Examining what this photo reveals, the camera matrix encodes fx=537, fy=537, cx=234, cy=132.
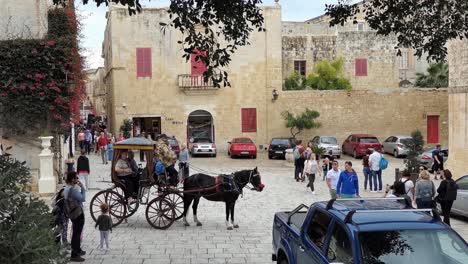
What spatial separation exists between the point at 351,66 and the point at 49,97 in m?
29.6

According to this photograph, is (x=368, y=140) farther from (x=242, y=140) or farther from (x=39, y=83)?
(x=39, y=83)

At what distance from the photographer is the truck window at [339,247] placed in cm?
588

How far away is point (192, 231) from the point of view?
40.7ft

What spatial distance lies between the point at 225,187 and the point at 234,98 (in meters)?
22.3

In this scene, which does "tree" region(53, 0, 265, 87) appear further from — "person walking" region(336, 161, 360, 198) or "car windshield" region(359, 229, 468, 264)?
"car windshield" region(359, 229, 468, 264)

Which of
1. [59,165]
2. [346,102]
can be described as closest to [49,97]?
[59,165]

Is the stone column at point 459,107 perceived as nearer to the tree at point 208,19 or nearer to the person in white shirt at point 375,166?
the person in white shirt at point 375,166

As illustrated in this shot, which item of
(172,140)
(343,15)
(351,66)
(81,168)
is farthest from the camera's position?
(351,66)

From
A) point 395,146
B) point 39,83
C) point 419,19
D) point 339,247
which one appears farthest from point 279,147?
point 339,247

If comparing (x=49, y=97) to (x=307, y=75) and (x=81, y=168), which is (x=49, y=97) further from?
(x=307, y=75)

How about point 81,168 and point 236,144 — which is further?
point 236,144

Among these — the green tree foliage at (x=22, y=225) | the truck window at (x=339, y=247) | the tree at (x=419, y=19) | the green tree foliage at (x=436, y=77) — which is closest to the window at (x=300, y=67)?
the green tree foliage at (x=436, y=77)

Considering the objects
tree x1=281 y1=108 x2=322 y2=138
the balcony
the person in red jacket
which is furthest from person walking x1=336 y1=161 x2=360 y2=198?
the balcony

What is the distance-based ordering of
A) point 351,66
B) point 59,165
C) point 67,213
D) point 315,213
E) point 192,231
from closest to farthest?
point 315,213 < point 67,213 < point 192,231 < point 59,165 < point 351,66
